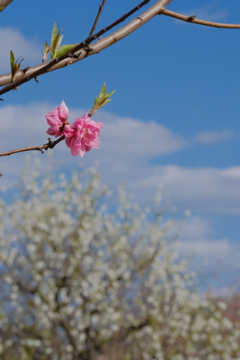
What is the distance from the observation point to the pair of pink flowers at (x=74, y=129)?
145 centimetres

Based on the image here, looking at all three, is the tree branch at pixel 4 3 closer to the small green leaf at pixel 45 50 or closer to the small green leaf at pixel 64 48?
the small green leaf at pixel 45 50

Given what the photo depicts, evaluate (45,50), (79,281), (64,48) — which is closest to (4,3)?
(45,50)

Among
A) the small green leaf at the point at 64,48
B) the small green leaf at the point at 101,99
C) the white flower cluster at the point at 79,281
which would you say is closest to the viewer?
the small green leaf at the point at 64,48

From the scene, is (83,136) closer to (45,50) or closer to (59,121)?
(59,121)

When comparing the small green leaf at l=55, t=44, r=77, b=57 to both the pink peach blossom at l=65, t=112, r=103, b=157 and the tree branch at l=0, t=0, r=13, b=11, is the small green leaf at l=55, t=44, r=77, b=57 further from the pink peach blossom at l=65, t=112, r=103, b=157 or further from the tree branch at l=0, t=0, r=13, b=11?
the tree branch at l=0, t=0, r=13, b=11

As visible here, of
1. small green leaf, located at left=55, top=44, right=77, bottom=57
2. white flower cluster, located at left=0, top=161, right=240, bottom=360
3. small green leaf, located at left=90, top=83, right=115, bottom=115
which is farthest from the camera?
white flower cluster, located at left=0, top=161, right=240, bottom=360

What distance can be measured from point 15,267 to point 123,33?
7.87 metres

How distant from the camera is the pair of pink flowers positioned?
1448 mm

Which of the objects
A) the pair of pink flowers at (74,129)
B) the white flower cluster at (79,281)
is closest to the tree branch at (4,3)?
the pair of pink flowers at (74,129)

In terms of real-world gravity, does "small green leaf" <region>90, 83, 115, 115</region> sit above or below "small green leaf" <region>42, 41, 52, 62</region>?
below

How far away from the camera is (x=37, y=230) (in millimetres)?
8672

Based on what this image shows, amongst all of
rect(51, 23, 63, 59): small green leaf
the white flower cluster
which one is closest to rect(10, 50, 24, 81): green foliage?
rect(51, 23, 63, 59): small green leaf

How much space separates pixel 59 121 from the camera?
1.46 meters

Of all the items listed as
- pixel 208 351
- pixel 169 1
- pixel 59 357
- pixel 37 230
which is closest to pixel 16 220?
pixel 37 230
